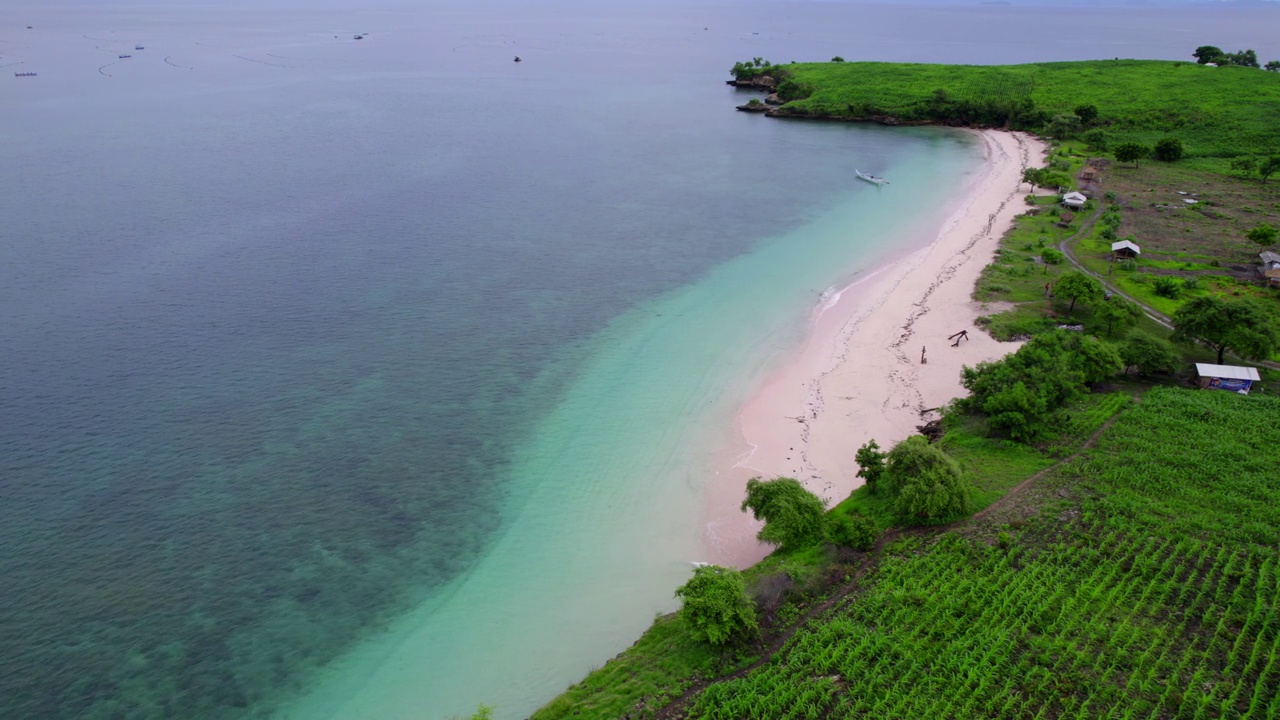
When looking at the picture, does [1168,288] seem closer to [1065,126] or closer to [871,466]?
[871,466]

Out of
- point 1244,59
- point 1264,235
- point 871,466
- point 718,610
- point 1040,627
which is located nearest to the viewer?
point 718,610

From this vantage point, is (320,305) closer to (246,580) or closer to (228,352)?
(228,352)

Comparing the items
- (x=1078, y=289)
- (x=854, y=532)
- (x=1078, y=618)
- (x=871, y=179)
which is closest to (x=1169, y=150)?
(x=871, y=179)

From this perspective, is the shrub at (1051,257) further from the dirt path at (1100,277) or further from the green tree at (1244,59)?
the green tree at (1244,59)

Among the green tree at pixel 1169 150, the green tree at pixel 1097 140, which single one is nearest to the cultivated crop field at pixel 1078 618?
the green tree at pixel 1169 150

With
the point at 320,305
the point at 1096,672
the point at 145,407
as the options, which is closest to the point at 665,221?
the point at 320,305

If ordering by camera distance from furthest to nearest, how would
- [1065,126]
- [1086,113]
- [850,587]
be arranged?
[1086,113] → [1065,126] → [850,587]
